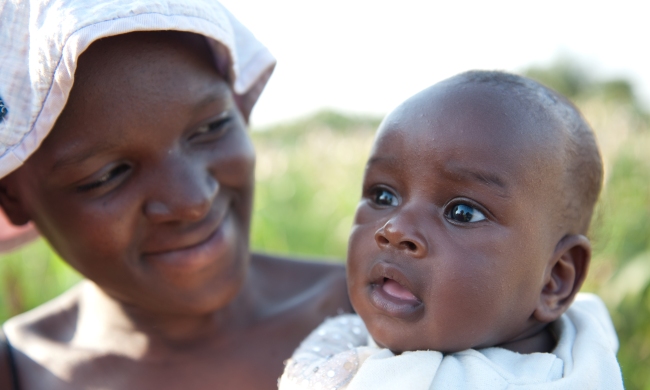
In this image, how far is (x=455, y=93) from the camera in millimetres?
1518

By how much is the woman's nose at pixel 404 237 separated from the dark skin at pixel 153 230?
547 mm

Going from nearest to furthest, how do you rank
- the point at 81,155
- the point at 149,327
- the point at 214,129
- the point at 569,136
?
1. the point at 569,136
2. the point at 81,155
3. the point at 214,129
4. the point at 149,327

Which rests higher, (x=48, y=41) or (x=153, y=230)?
Result: (x=48, y=41)

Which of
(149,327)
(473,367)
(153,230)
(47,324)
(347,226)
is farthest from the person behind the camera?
(347,226)

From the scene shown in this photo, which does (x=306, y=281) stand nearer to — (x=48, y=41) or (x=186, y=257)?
(x=186, y=257)

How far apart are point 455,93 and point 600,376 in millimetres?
710

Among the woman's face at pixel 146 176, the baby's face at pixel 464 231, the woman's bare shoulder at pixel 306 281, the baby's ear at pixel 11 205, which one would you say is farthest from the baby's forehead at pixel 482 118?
the baby's ear at pixel 11 205

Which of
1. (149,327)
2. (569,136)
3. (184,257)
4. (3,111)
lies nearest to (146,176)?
(184,257)

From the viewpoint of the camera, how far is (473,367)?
1374mm

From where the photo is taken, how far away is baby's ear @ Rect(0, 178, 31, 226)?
6.34 feet

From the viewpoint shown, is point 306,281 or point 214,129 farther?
point 306,281

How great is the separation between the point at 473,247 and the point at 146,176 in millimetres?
865

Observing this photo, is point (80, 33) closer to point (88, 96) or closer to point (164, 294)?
point (88, 96)

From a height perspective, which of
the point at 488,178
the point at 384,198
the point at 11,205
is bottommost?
the point at 11,205
